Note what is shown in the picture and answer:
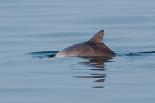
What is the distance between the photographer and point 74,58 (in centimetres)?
1571

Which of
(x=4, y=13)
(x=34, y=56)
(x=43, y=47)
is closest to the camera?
(x=34, y=56)

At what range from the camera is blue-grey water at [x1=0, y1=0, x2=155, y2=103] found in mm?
11805

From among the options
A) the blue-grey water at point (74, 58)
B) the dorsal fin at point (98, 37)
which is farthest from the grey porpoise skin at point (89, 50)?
the blue-grey water at point (74, 58)

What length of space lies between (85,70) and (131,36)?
5.30 m

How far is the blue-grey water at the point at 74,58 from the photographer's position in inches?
465

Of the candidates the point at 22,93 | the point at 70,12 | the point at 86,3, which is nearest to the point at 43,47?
the point at 22,93

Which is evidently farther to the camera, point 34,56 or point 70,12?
point 70,12

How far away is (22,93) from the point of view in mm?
11867

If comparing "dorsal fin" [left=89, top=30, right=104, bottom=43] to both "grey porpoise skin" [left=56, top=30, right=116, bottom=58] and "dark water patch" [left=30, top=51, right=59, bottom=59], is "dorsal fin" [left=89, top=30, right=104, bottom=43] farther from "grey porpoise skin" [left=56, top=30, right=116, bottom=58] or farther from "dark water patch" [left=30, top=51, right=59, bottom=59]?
"dark water patch" [left=30, top=51, right=59, bottom=59]

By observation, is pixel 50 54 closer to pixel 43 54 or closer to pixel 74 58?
pixel 43 54

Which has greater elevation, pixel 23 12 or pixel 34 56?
pixel 23 12

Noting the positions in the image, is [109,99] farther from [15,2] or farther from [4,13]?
[15,2]

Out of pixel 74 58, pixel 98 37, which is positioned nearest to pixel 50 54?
pixel 74 58

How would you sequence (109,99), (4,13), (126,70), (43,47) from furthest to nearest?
(4,13) → (43,47) → (126,70) → (109,99)
